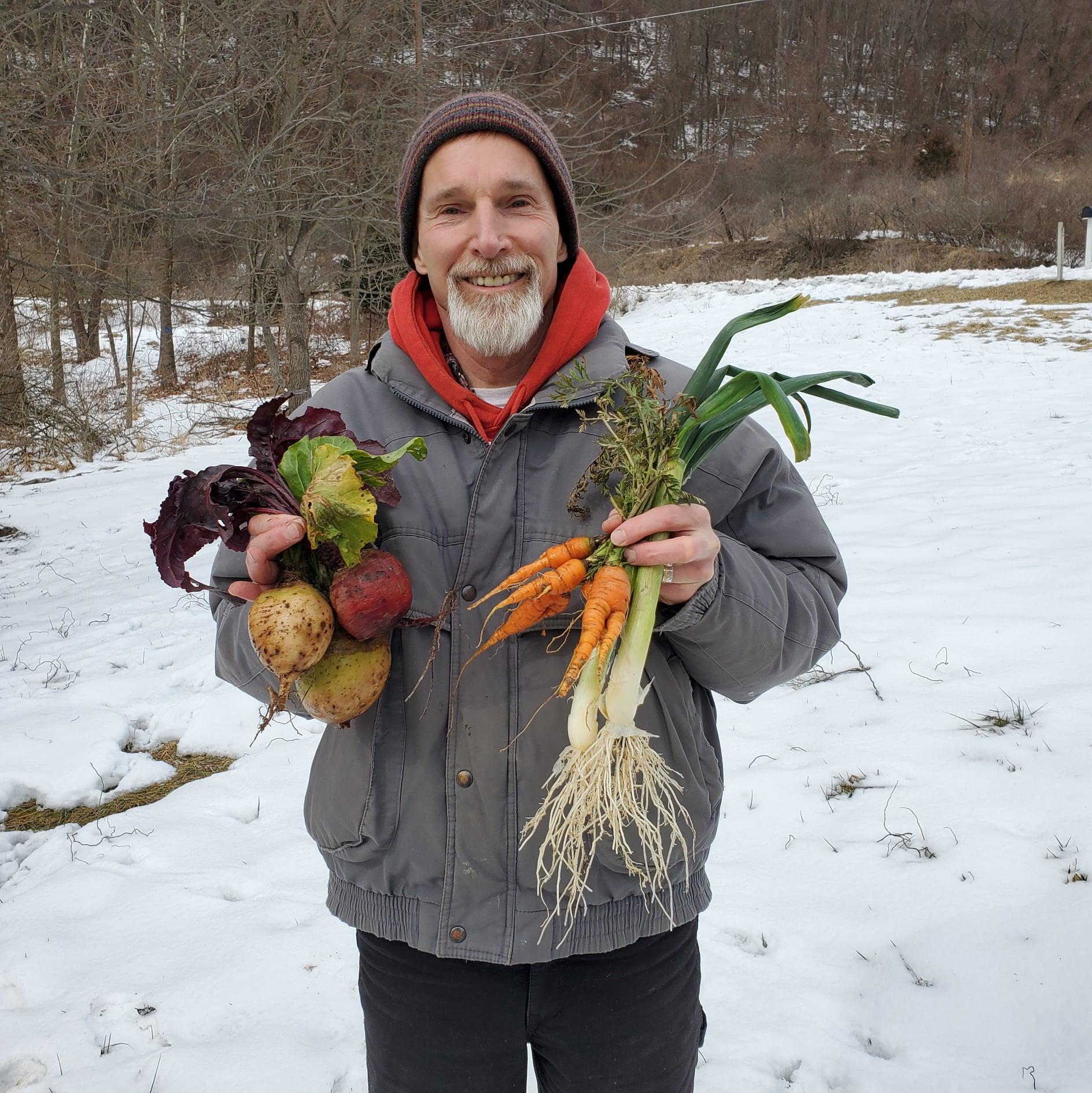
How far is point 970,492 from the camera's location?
639cm

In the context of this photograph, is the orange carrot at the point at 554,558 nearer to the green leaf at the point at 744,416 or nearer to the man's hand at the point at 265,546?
the green leaf at the point at 744,416

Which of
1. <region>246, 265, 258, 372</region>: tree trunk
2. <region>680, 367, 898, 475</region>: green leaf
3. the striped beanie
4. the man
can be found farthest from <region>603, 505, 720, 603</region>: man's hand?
<region>246, 265, 258, 372</region>: tree trunk

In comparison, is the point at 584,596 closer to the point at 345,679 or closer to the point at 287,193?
the point at 345,679

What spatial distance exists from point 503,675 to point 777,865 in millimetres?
1784

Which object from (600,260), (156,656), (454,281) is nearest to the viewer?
(454,281)

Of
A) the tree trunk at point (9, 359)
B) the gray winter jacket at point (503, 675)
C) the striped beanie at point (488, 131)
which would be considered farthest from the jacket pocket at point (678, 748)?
the tree trunk at point (9, 359)

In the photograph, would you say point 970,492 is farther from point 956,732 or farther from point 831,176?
point 831,176

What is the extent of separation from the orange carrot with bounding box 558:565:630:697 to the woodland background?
18.9ft

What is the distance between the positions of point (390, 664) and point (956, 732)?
268 centimetres

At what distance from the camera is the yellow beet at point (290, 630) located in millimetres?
1424

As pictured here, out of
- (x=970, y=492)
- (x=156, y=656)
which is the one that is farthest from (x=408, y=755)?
(x=970, y=492)

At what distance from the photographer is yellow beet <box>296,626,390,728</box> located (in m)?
1.46

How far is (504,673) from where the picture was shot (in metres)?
1.54

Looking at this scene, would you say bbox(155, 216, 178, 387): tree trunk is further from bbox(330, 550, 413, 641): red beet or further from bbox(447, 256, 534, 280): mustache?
bbox(330, 550, 413, 641): red beet
